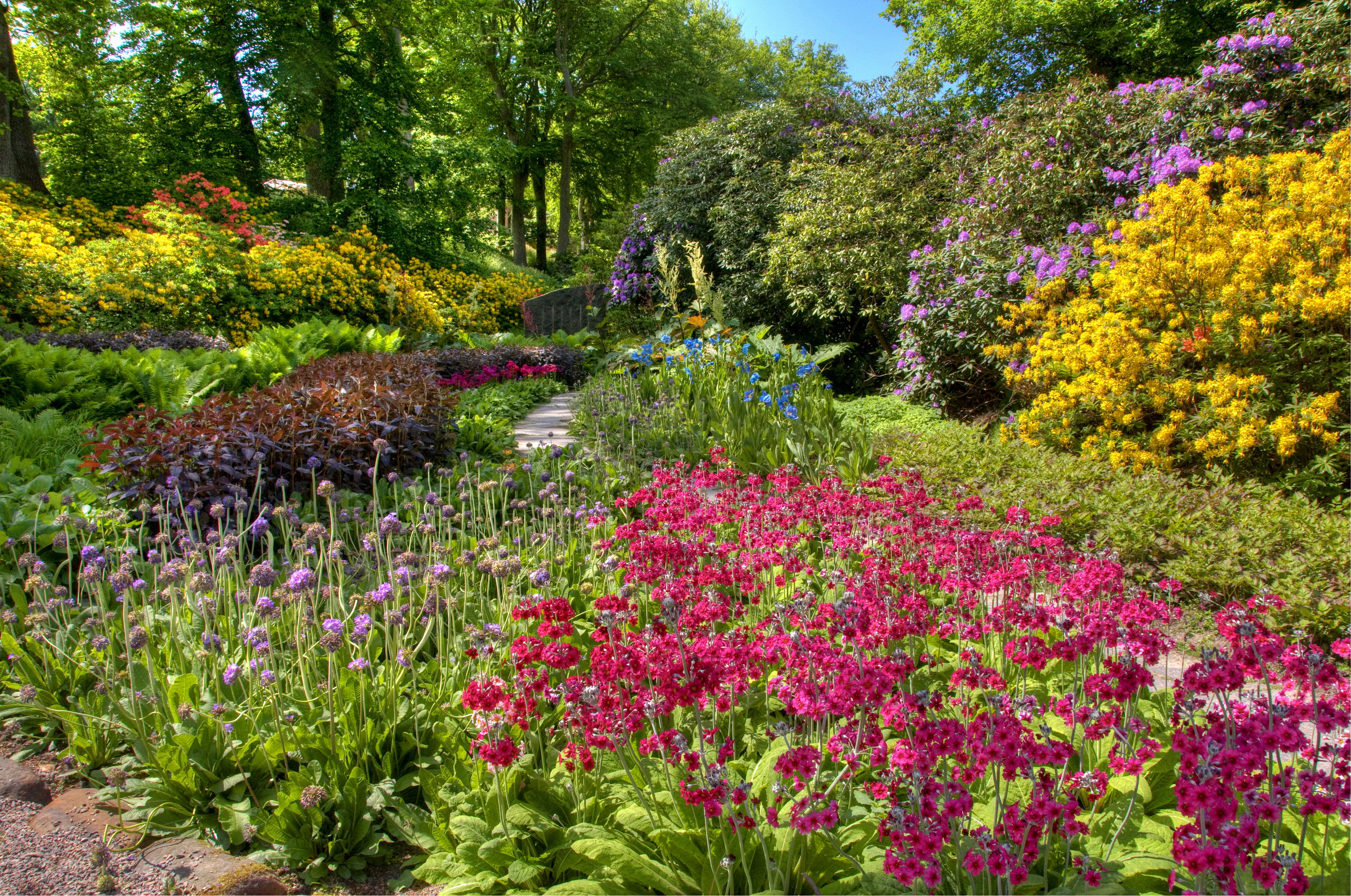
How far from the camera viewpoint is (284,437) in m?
4.34

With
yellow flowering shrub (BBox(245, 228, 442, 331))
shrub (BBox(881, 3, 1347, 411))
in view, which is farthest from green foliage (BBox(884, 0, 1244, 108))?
yellow flowering shrub (BBox(245, 228, 442, 331))

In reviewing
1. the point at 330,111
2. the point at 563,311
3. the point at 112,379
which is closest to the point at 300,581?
the point at 112,379

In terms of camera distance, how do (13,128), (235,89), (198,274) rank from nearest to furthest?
(198,274)
(13,128)
(235,89)

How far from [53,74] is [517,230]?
12.6 meters

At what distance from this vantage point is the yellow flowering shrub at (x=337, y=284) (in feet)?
37.4

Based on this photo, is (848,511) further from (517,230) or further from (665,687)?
(517,230)

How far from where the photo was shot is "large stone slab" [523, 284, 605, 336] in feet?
47.9

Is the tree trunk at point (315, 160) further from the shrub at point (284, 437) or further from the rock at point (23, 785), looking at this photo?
the rock at point (23, 785)

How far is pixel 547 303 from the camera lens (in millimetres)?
14781

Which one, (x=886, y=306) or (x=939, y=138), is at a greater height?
(x=939, y=138)

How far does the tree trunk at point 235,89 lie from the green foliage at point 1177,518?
16.4 metres

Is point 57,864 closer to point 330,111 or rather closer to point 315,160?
point 315,160

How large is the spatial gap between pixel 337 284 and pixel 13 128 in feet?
25.1

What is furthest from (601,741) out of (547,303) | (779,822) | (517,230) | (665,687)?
(517,230)
